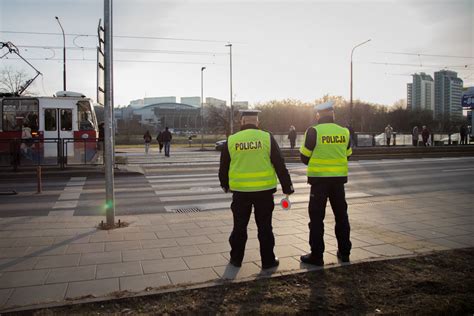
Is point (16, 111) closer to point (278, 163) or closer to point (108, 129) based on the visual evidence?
point (108, 129)

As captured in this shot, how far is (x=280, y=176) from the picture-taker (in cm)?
Result: 500

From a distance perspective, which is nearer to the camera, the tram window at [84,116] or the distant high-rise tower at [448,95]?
the tram window at [84,116]

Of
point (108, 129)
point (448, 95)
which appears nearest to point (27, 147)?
point (108, 129)

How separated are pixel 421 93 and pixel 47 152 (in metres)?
65.9

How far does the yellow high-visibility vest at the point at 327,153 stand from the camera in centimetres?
521

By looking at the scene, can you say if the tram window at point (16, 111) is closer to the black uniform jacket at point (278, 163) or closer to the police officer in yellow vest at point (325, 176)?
the black uniform jacket at point (278, 163)

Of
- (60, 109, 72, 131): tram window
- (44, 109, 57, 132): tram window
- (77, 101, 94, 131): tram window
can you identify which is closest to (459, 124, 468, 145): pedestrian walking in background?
(77, 101, 94, 131): tram window

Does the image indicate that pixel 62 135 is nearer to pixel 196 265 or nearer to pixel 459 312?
pixel 196 265

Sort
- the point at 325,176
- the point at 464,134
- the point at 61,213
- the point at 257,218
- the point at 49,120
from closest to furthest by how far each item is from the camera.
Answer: the point at 257,218 < the point at 325,176 < the point at 61,213 < the point at 49,120 < the point at 464,134

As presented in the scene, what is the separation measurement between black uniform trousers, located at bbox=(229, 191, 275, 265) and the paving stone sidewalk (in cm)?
A: 20

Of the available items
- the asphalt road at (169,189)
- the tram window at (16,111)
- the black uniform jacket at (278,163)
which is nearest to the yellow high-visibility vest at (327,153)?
the black uniform jacket at (278,163)

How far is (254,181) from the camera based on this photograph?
489cm

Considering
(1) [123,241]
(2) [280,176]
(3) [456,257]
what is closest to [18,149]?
→ (1) [123,241]

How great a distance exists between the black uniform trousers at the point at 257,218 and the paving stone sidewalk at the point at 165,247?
0.20 metres
